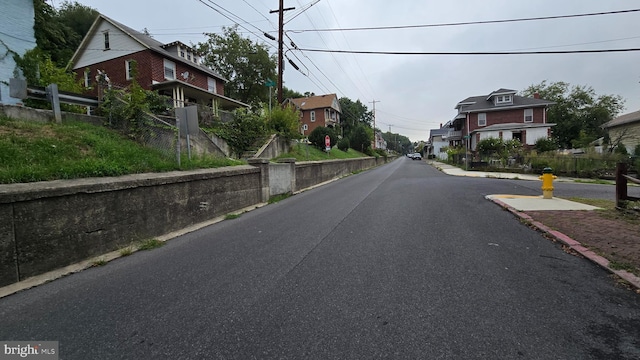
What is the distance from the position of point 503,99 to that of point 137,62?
41670 millimetres

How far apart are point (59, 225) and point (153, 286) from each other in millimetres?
1848

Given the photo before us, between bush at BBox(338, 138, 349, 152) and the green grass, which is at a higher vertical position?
bush at BBox(338, 138, 349, 152)

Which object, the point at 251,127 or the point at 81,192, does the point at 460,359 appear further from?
the point at 251,127

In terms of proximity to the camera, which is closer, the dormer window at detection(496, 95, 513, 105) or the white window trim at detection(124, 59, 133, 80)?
the white window trim at detection(124, 59, 133, 80)

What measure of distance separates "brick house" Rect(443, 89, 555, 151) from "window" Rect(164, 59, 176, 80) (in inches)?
1276

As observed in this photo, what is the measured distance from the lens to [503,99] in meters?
37.8

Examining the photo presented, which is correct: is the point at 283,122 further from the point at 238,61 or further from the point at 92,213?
the point at 238,61

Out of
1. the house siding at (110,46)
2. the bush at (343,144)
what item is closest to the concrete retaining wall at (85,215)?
the house siding at (110,46)

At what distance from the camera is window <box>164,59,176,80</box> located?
23984 millimetres

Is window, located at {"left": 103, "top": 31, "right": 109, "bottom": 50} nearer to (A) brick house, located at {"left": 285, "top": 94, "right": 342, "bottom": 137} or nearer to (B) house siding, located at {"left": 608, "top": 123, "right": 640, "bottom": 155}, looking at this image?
(A) brick house, located at {"left": 285, "top": 94, "right": 342, "bottom": 137}

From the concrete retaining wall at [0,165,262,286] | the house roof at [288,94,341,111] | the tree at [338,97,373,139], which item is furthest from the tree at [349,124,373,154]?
the concrete retaining wall at [0,165,262,286]

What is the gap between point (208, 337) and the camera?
8.17ft

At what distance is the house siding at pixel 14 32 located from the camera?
47.1ft

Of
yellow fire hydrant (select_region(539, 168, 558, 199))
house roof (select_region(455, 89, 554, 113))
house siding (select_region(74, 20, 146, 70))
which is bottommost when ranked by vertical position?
yellow fire hydrant (select_region(539, 168, 558, 199))
